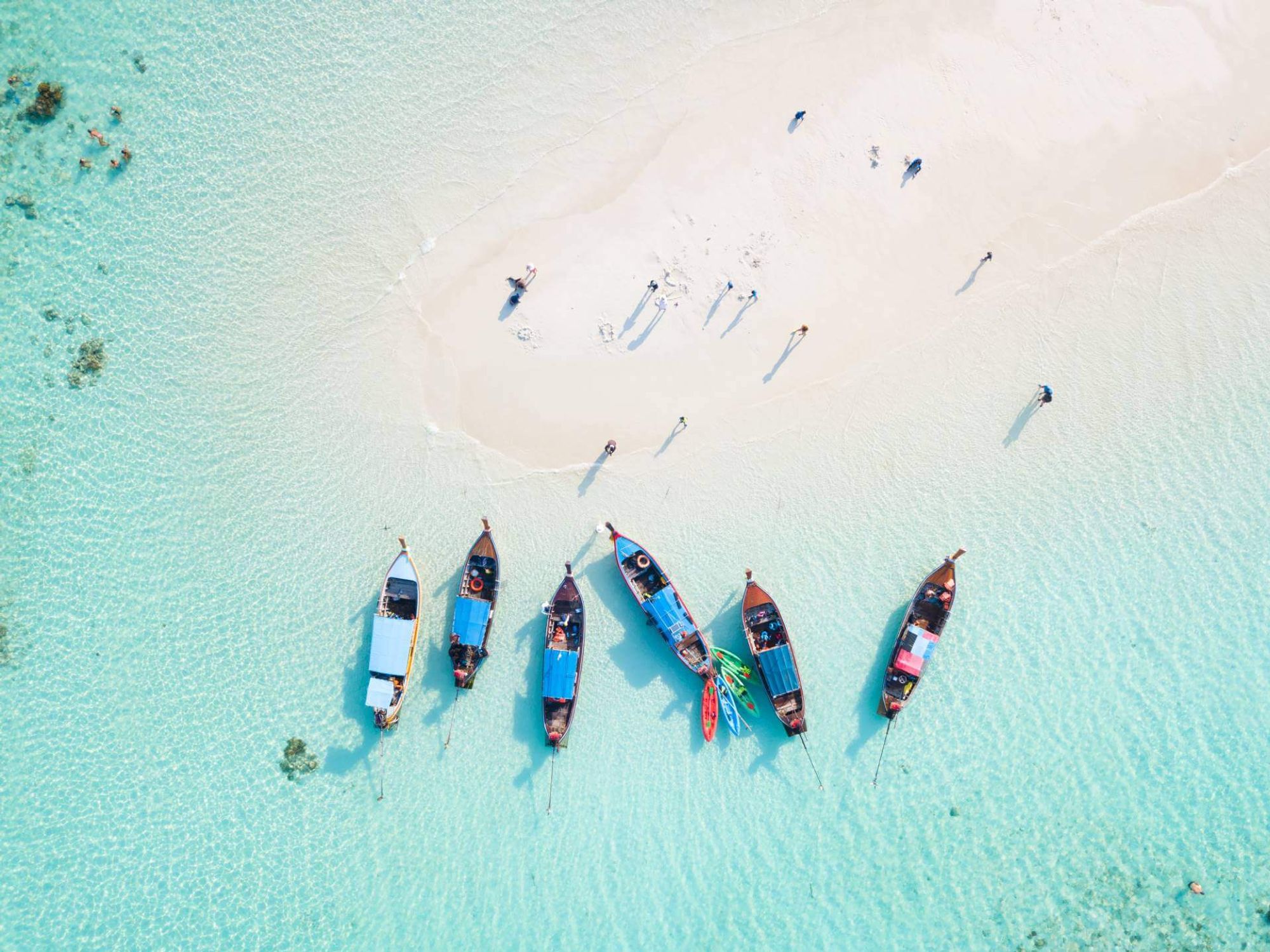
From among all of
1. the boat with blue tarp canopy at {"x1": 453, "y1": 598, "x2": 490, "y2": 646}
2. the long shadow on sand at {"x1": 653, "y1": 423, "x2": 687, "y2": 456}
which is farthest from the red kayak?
the long shadow on sand at {"x1": 653, "y1": 423, "x2": 687, "y2": 456}

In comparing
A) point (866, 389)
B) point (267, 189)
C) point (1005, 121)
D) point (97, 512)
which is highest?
point (1005, 121)

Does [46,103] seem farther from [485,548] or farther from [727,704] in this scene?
[727,704]

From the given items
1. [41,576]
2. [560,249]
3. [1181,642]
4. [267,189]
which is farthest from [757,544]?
[41,576]

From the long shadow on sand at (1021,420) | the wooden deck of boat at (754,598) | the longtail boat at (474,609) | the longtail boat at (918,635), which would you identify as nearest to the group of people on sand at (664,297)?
the long shadow on sand at (1021,420)

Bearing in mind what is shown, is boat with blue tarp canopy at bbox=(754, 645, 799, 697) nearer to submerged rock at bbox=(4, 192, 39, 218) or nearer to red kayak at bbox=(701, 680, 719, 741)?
red kayak at bbox=(701, 680, 719, 741)

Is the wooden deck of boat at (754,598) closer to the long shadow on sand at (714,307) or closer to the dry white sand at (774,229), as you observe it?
the dry white sand at (774,229)

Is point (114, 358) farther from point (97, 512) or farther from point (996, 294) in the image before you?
point (996, 294)
